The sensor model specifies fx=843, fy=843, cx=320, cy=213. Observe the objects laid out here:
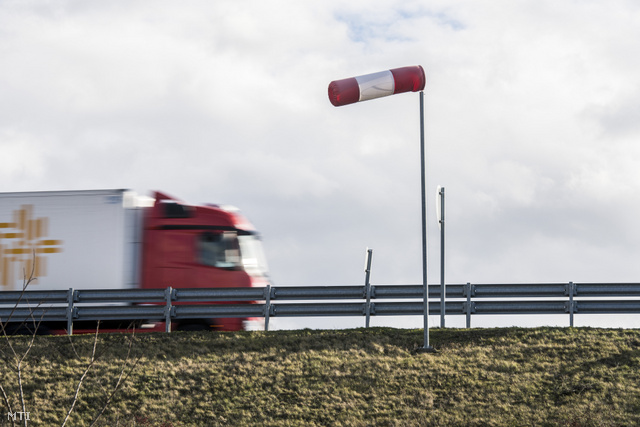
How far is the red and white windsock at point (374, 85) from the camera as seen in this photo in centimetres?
1658

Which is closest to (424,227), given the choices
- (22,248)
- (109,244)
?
(109,244)

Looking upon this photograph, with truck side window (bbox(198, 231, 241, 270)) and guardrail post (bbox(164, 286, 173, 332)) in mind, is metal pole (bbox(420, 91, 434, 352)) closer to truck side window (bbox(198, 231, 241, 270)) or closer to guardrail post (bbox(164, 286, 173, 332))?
truck side window (bbox(198, 231, 241, 270))

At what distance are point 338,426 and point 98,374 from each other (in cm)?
485

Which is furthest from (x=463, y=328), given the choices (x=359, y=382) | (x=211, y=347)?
(x=211, y=347)

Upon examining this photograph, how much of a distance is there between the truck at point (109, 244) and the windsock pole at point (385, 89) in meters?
4.91

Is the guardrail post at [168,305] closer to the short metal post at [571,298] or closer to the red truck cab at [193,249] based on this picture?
the red truck cab at [193,249]

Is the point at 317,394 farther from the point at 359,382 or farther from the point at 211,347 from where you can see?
the point at 211,347

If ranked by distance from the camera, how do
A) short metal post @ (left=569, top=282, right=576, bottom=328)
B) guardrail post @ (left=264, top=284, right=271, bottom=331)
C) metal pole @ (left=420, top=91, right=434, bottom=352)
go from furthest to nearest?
guardrail post @ (left=264, top=284, right=271, bottom=331) → short metal post @ (left=569, top=282, right=576, bottom=328) → metal pole @ (left=420, top=91, right=434, bottom=352)

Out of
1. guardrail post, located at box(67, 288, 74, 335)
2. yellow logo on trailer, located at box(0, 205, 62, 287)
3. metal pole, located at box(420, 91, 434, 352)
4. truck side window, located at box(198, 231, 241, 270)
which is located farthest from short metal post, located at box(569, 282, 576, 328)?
yellow logo on trailer, located at box(0, 205, 62, 287)

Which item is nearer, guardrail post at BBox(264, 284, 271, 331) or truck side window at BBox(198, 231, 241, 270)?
guardrail post at BBox(264, 284, 271, 331)

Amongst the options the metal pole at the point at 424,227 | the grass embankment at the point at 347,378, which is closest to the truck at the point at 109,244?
the grass embankment at the point at 347,378

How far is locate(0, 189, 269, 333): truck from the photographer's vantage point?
19.5 meters

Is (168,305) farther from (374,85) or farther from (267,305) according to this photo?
(374,85)

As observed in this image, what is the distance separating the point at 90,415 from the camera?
14070 millimetres
